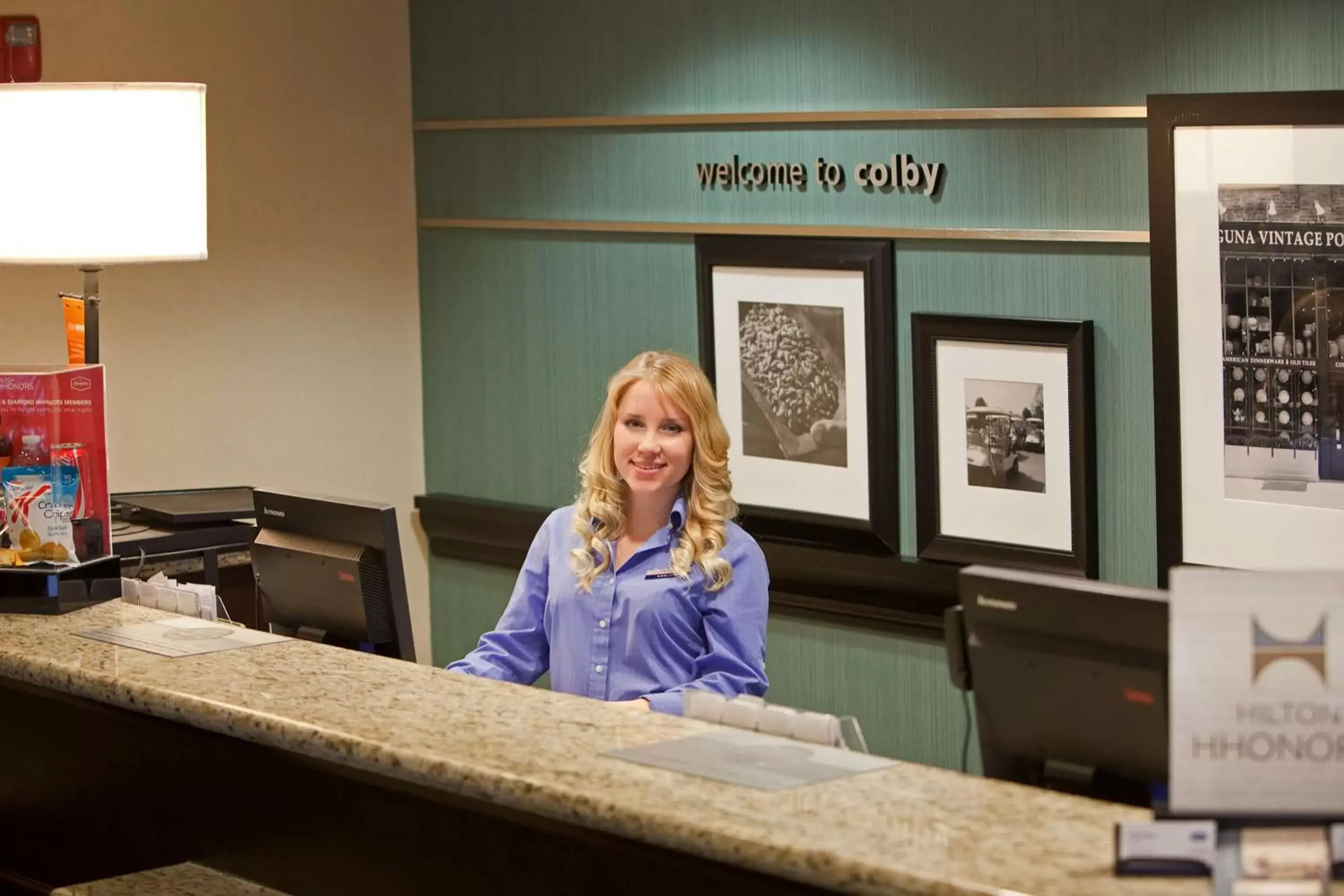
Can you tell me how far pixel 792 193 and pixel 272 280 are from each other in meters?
1.80

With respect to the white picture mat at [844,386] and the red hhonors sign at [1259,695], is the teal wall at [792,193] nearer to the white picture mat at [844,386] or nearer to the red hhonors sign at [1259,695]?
the white picture mat at [844,386]

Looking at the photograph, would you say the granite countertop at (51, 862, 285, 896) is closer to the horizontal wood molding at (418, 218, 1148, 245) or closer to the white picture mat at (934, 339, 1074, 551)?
the white picture mat at (934, 339, 1074, 551)

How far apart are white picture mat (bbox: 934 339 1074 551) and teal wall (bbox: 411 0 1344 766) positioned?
0.10 meters

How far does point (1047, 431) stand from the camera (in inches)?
175

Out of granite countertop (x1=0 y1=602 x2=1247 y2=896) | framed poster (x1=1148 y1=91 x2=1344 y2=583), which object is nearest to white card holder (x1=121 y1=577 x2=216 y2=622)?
granite countertop (x1=0 y1=602 x2=1247 y2=896)

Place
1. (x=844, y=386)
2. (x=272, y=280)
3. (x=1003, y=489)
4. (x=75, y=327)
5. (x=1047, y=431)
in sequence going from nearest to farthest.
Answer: (x=75, y=327) < (x=1047, y=431) < (x=1003, y=489) < (x=844, y=386) < (x=272, y=280)

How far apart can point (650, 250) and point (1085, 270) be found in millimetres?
1429

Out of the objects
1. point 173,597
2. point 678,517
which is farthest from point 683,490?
point 173,597

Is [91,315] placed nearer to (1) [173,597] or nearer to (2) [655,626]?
(1) [173,597]

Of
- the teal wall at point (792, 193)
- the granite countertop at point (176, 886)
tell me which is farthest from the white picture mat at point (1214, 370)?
the granite countertop at point (176, 886)

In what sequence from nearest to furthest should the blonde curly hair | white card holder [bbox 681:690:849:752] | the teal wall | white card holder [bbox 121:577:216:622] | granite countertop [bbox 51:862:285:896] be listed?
white card holder [bbox 681:690:849:752], granite countertop [bbox 51:862:285:896], white card holder [bbox 121:577:216:622], the blonde curly hair, the teal wall

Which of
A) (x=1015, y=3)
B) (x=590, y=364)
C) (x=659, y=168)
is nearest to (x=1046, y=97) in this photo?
(x=1015, y=3)

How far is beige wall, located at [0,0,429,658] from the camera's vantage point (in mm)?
5426

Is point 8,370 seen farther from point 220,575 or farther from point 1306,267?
point 1306,267
